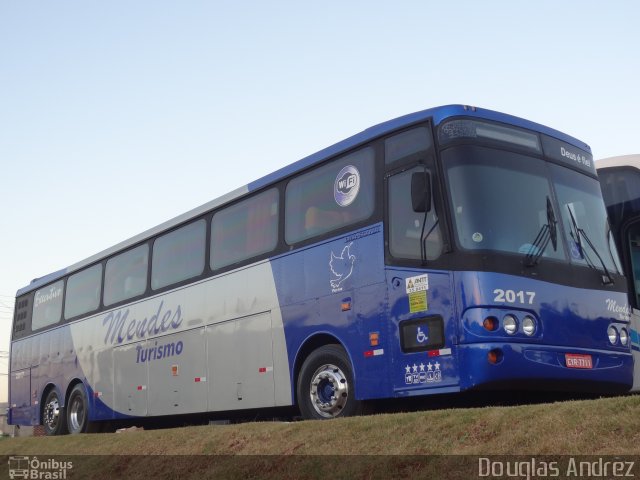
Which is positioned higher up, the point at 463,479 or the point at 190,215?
the point at 190,215

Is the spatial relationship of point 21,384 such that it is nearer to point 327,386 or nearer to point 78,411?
point 78,411

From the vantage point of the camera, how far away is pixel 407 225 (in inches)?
375

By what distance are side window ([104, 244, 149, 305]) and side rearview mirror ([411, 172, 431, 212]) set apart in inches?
315

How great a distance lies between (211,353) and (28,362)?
953cm

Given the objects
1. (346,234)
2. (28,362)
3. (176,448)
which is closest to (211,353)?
(176,448)

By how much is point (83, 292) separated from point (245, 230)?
7.26m

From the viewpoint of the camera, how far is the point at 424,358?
9.07m

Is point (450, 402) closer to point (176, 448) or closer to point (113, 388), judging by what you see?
point (176, 448)

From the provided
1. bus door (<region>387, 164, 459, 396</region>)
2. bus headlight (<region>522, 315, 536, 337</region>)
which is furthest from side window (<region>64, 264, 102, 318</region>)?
bus headlight (<region>522, 315, 536, 337</region>)

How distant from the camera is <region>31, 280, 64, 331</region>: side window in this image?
65.0 ft
